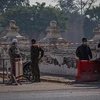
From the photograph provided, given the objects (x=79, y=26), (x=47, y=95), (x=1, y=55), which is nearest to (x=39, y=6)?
(x=79, y=26)

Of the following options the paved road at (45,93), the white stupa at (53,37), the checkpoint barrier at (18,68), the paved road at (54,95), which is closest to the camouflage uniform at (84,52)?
the checkpoint barrier at (18,68)

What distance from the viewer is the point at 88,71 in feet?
61.5

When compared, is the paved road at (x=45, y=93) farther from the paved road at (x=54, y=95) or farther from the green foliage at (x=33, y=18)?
the green foliage at (x=33, y=18)

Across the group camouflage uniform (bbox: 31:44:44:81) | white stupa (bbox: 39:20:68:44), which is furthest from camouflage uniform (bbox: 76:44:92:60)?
white stupa (bbox: 39:20:68:44)

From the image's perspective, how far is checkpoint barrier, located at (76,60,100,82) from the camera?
18516 millimetres

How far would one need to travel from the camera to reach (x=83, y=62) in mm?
18484

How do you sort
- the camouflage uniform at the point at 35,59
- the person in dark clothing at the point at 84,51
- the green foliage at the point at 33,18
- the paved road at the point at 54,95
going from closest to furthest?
the paved road at the point at 54,95
the camouflage uniform at the point at 35,59
the person in dark clothing at the point at 84,51
the green foliage at the point at 33,18

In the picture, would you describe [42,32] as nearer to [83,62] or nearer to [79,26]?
[79,26]

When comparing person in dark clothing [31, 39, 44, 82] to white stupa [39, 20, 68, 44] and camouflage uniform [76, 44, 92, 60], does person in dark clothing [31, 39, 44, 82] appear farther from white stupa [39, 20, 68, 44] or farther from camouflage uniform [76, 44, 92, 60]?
white stupa [39, 20, 68, 44]

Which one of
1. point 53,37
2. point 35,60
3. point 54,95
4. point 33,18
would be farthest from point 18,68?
point 33,18

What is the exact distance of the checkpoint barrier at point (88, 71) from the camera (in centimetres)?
1852

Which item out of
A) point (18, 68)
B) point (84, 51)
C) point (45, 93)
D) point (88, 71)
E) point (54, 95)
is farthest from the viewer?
point (84, 51)

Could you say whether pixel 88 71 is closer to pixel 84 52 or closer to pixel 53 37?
pixel 84 52

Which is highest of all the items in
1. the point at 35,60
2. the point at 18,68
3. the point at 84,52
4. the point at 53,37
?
the point at 53,37
